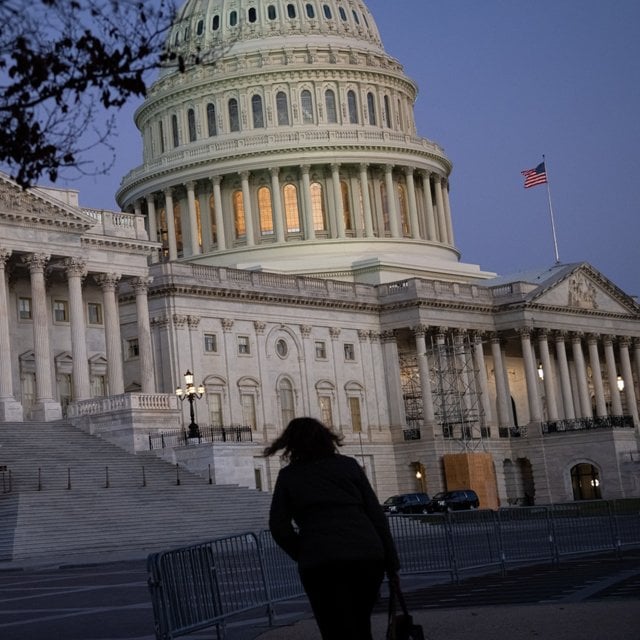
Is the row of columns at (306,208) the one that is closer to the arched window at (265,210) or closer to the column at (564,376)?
the arched window at (265,210)

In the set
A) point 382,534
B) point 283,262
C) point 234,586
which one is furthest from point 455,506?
point 382,534

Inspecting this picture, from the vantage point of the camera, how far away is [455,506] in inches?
2817

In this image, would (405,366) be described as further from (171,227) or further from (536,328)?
(171,227)

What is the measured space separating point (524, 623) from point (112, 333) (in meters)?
53.2

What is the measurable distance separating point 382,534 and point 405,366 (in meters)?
81.2

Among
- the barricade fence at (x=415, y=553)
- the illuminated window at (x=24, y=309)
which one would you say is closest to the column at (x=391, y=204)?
the illuminated window at (x=24, y=309)

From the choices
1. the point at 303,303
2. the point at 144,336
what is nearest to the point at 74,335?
the point at 144,336

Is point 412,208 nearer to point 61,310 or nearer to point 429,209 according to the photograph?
point 429,209

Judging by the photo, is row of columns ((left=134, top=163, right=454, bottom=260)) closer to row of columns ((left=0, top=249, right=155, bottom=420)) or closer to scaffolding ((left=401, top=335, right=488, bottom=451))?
scaffolding ((left=401, top=335, right=488, bottom=451))

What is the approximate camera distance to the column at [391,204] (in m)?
110

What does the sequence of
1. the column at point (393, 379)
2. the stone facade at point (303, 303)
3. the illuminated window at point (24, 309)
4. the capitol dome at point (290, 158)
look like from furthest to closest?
the capitol dome at point (290, 158), the column at point (393, 379), the illuminated window at point (24, 309), the stone facade at point (303, 303)

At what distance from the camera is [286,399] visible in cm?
8450

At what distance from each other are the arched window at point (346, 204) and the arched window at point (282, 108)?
6.45 metres

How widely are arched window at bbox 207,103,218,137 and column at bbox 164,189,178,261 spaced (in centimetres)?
564
